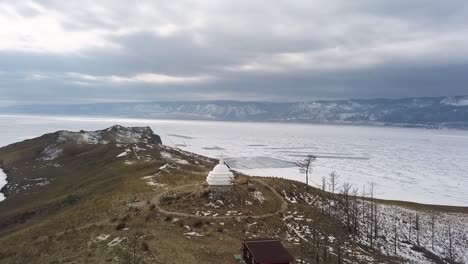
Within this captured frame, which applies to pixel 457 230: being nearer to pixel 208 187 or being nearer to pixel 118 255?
pixel 208 187

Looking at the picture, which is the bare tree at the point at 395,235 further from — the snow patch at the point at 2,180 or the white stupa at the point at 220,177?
the snow patch at the point at 2,180

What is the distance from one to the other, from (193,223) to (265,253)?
1473 centimetres

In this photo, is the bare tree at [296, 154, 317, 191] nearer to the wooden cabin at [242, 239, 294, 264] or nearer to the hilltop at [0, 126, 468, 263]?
the hilltop at [0, 126, 468, 263]

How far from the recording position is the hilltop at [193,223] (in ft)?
132

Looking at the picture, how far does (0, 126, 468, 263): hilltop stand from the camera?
132 feet

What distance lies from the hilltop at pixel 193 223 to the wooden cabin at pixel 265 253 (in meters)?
3.46

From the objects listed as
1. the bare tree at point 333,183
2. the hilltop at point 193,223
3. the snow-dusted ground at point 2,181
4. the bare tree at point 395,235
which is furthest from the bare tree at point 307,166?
the snow-dusted ground at point 2,181

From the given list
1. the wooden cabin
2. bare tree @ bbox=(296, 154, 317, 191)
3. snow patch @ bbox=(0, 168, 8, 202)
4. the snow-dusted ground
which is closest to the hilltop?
the wooden cabin

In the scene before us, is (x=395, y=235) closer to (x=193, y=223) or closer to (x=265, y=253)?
(x=193, y=223)

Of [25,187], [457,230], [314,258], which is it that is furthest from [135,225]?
[25,187]

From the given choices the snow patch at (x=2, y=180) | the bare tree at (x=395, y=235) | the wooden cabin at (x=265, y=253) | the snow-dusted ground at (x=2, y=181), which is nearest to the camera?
the wooden cabin at (x=265, y=253)

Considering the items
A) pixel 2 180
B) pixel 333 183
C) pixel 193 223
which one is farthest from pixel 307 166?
pixel 2 180

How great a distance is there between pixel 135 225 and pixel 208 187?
1462 cm

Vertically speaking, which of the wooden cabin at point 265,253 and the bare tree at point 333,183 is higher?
the wooden cabin at point 265,253
